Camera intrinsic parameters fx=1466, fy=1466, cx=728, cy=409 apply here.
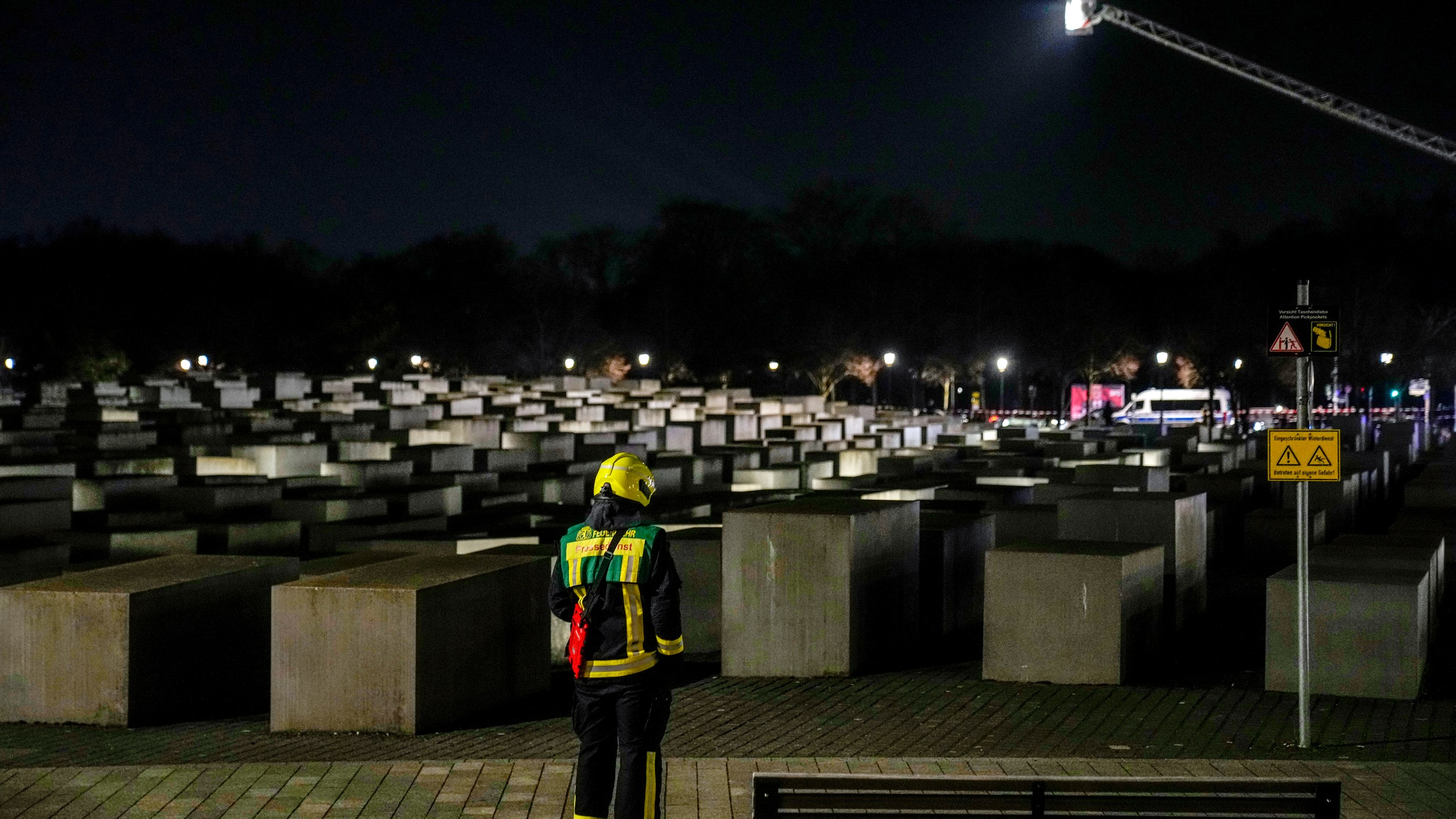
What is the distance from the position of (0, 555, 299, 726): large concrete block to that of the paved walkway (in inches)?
51.9

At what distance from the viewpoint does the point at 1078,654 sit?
9.48m

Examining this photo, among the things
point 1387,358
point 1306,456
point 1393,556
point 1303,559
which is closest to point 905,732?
point 1303,559

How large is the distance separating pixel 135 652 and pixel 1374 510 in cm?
1991

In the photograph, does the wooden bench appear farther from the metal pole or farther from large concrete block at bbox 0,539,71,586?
large concrete block at bbox 0,539,71,586

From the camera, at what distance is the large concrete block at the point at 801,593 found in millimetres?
9727

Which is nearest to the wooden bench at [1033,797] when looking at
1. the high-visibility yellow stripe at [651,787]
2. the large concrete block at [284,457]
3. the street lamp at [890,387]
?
the high-visibility yellow stripe at [651,787]

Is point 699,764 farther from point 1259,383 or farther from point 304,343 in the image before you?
point 304,343

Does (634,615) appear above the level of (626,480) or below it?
below

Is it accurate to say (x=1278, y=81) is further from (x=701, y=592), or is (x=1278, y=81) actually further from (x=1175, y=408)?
(x=701, y=592)

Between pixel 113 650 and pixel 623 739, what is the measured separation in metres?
4.20

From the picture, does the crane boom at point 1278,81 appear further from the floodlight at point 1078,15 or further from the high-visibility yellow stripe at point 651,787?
the high-visibility yellow stripe at point 651,787

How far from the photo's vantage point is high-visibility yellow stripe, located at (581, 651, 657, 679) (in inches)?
220

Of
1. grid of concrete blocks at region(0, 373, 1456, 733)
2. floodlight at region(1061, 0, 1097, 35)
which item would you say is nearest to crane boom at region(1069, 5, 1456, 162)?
floodlight at region(1061, 0, 1097, 35)

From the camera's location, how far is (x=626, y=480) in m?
5.70
